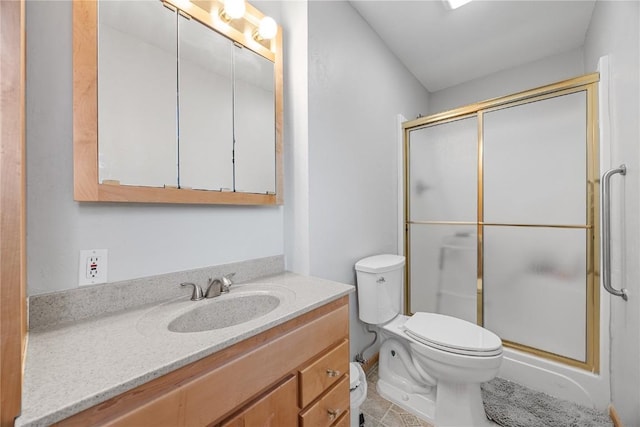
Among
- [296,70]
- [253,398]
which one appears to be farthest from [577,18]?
[253,398]

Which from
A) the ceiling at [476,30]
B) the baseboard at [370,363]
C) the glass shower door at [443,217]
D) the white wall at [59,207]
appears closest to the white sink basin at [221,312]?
the white wall at [59,207]

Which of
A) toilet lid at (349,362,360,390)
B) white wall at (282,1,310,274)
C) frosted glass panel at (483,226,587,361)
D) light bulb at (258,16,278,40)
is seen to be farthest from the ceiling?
toilet lid at (349,362,360,390)

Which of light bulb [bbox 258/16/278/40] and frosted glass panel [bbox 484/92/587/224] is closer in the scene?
light bulb [bbox 258/16/278/40]

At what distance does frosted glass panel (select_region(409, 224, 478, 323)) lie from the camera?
203cm

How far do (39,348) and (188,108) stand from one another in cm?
92

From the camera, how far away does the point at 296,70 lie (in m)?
1.47

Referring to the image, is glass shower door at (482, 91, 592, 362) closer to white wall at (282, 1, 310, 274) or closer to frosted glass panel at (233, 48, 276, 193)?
white wall at (282, 1, 310, 274)

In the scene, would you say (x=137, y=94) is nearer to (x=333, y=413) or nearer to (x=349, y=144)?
(x=349, y=144)

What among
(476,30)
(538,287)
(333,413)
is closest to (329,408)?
(333,413)

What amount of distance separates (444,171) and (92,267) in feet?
7.56

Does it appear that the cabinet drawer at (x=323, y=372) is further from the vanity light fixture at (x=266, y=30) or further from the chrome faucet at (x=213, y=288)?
the vanity light fixture at (x=266, y=30)

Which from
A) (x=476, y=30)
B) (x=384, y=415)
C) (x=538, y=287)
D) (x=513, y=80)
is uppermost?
(x=476, y=30)

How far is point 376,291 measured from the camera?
1.63m

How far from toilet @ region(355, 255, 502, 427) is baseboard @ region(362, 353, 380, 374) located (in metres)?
0.14
